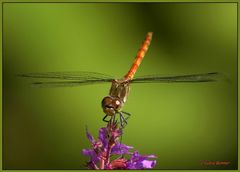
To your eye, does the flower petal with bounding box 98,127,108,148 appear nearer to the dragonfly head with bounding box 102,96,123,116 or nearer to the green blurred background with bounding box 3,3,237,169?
the dragonfly head with bounding box 102,96,123,116

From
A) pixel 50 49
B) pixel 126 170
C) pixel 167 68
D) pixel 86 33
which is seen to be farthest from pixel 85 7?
pixel 126 170

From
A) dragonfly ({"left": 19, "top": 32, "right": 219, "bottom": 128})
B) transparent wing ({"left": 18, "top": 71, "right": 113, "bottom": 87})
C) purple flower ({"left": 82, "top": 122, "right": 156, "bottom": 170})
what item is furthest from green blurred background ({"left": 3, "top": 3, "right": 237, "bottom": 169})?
purple flower ({"left": 82, "top": 122, "right": 156, "bottom": 170})

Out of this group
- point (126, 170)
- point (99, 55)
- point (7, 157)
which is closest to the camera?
point (126, 170)

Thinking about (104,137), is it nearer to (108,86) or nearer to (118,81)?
(118,81)

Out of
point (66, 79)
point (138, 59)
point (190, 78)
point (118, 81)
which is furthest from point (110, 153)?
point (138, 59)

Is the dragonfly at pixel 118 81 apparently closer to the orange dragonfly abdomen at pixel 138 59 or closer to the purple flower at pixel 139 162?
the orange dragonfly abdomen at pixel 138 59

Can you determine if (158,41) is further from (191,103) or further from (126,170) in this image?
(126,170)

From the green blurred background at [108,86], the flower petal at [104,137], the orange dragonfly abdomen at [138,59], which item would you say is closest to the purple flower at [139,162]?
the flower petal at [104,137]
